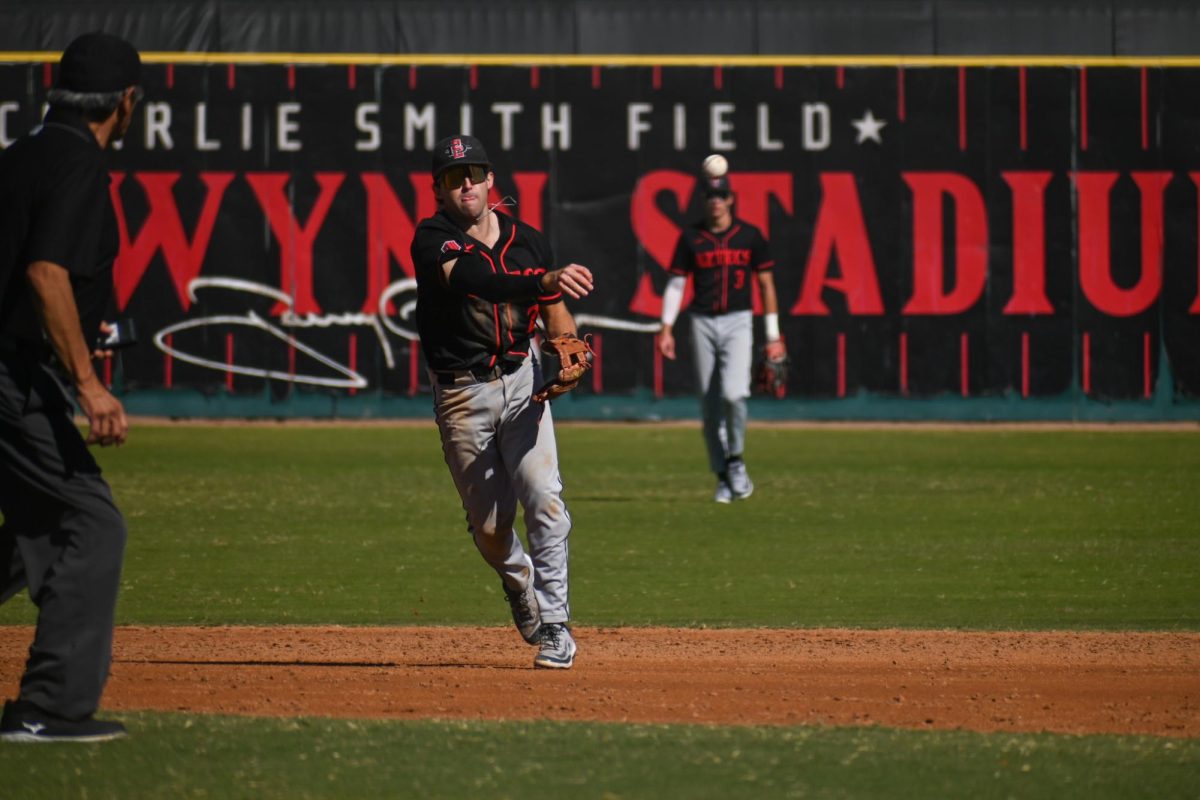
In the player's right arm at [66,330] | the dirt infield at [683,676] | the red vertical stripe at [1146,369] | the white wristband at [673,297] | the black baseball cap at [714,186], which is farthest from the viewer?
the red vertical stripe at [1146,369]

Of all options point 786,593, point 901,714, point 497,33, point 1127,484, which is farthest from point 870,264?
point 901,714

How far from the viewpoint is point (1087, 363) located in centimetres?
2164

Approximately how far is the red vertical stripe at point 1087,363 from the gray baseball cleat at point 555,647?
15.4m

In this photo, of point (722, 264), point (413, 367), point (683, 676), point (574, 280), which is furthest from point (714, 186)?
point (413, 367)

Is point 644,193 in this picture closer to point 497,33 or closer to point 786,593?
point 497,33

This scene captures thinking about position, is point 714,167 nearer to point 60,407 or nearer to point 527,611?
point 527,611

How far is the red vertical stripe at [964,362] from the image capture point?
21703 mm

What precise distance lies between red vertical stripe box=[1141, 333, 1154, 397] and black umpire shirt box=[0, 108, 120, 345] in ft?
58.6

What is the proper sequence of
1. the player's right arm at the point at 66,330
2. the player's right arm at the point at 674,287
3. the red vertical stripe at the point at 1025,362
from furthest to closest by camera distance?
the red vertical stripe at the point at 1025,362 < the player's right arm at the point at 674,287 < the player's right arm at the point at 66,330

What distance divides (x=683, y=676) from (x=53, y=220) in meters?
3.16

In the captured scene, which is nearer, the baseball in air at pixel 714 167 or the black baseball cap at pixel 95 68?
the black baseball cap at pixel 95 68

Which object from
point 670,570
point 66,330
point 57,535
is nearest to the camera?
point 66,330

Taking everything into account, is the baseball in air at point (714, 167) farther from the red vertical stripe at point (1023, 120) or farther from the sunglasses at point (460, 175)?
the red vertical stripe at point (1023, 120)

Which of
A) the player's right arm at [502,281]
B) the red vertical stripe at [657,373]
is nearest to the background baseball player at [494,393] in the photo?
the player's right arm at [502,281]
